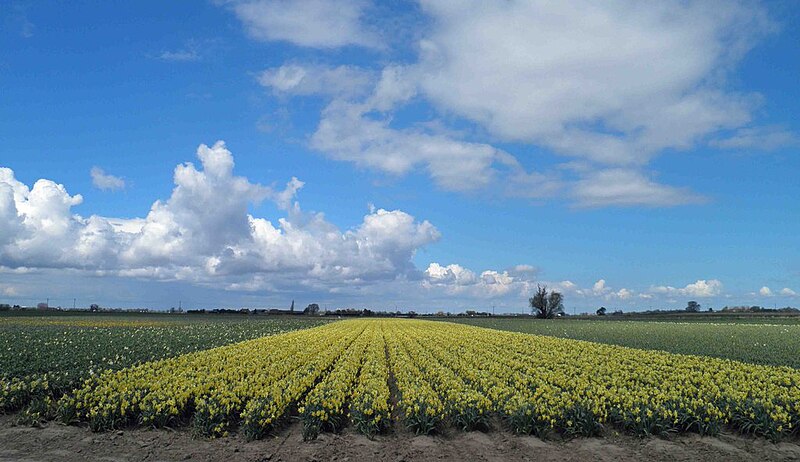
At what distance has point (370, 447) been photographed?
34.3ft

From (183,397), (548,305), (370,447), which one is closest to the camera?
(370,447)

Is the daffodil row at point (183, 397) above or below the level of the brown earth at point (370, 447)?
above

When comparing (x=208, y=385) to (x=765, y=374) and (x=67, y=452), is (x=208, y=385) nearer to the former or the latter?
(x=67, y=452)

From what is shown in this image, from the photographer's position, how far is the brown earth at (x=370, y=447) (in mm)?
10070

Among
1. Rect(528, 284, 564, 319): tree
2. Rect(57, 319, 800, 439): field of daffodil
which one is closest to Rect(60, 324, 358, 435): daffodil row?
Rect(57, 319, 800, 439): field of daffodil

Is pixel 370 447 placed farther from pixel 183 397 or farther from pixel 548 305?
pixel 548 305

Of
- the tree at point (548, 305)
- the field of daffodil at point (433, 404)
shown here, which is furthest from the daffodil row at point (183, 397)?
the tree at point (548, 305)

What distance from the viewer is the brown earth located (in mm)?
10070

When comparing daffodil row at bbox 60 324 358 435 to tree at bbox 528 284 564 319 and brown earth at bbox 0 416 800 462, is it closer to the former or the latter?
brown earth at bbox 0 416 800 462

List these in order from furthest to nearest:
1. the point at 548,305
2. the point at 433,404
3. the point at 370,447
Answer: the point at 548,305 → the point at 433,404 → the point at 370,447

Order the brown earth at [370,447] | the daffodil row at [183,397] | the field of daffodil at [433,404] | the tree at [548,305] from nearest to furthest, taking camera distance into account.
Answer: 1. the brown earth at [370,447]
2. the field of daffodil at [433,404]
3. the daffodil row at [183,397]
4. the tree at [548,305]

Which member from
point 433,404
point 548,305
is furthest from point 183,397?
point 548,305

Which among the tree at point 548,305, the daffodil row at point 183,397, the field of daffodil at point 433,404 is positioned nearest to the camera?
the field of daffodil at point 433,404

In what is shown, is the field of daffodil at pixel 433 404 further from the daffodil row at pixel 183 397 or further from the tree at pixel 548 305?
the tree at pixel 548 305
